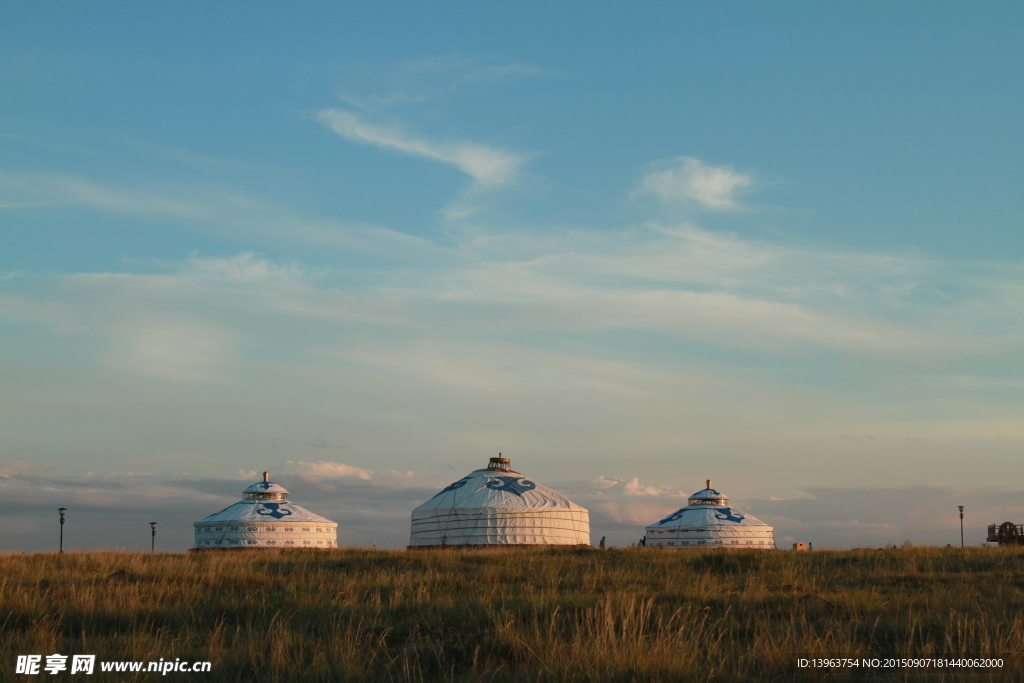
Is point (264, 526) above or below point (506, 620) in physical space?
below

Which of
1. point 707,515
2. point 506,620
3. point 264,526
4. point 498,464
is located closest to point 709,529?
point 707,515

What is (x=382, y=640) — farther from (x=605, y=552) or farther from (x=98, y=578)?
(x=605, y=552)

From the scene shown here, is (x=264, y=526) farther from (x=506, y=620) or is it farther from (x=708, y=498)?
(x=506, y=620)

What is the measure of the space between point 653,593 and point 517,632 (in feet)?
10.8

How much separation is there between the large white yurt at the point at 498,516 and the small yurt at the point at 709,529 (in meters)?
6.89

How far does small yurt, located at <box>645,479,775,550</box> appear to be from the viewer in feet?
145

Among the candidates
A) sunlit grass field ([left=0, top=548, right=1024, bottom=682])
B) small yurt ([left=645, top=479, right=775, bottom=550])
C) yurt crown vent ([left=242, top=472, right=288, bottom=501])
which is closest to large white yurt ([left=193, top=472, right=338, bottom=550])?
yurt crown vent ([left=242, top=472, right=288, bottom=501])

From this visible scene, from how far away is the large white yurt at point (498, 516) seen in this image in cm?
3556

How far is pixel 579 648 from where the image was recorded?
224 inches

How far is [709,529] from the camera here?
44.6 m

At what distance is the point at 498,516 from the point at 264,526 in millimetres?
13164

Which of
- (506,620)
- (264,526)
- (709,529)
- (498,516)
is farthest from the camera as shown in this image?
(709,529)

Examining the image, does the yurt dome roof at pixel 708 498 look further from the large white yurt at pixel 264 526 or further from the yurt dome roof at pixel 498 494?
the large white yurt at pixel 264 526

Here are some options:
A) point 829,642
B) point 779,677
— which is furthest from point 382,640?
point 829,642
